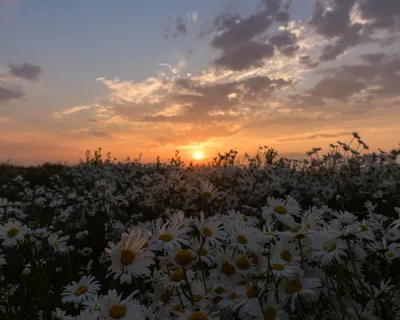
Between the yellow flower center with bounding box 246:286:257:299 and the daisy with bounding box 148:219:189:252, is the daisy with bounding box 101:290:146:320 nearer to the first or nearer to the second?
the daisy with bounding box 148:219:189:252

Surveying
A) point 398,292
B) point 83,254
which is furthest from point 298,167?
point 398,292

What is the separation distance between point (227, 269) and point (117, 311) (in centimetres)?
69

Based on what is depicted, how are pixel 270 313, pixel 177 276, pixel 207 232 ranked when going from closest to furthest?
1. pixel 270 313
2. pixel 177 276
3. pixel 207 232

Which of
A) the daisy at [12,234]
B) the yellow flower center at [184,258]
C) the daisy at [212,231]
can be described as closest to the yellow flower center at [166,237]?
the yellow flower center at [184,258]

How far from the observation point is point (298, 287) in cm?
199

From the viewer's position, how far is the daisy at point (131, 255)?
6.02 feet

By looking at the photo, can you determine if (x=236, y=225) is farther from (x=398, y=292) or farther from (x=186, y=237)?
(x=398, y=292)

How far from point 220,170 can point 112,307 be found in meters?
7.38

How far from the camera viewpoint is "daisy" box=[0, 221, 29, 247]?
341 cm

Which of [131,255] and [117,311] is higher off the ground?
[131,255]

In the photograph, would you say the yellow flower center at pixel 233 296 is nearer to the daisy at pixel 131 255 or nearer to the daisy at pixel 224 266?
the daisy at pixel 224 266

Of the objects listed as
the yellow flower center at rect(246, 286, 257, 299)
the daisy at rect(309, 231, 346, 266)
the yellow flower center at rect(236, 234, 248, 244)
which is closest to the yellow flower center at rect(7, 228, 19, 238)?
the yellow flower center at rect(236, 234, 248, 244)

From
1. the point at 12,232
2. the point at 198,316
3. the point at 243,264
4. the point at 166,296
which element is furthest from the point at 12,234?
the point at 198,316

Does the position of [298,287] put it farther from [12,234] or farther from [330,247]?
[12,234]
